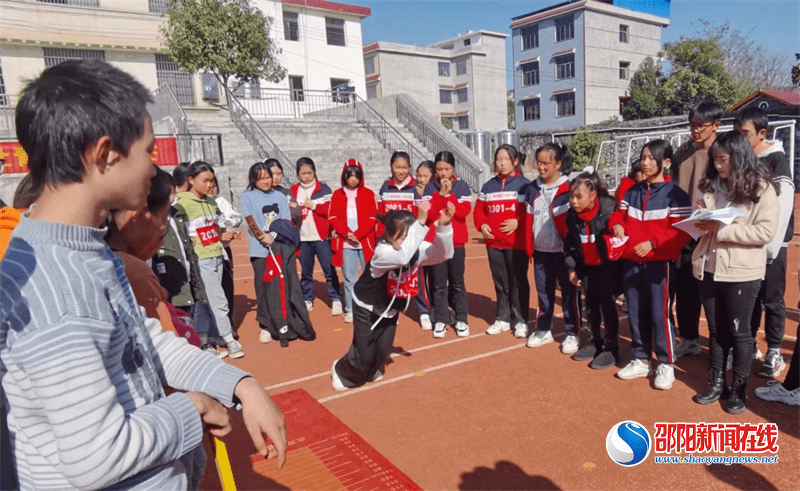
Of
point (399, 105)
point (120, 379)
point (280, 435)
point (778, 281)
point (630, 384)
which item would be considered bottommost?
point (630, 384)

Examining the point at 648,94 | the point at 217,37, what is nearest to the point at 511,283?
the point at 217,37

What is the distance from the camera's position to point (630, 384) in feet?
13.8

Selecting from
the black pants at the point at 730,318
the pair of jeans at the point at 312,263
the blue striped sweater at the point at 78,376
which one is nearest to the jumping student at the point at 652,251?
the black pants at the point at 730,318

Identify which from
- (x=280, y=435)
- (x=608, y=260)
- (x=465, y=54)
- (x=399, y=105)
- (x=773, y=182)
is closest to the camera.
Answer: (x=280, y=435)

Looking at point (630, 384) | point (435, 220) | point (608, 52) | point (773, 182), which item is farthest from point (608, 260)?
point (608, 52)

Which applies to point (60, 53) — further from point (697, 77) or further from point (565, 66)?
point (565, 66)

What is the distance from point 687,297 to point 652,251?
3.87ft

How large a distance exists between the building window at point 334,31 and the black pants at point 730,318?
27.9 meters

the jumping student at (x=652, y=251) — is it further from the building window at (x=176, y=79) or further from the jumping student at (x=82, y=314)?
the building window at (x=176, y=79)

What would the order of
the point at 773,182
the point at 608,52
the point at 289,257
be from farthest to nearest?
the point at 608,52 → the point at 289,257 → the point at 773,182

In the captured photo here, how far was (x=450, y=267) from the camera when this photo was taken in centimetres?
584

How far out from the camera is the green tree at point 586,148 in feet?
68.1

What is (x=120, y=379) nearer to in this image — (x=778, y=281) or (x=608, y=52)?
(x=778, y=281)

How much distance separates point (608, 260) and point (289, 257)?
326 cm
